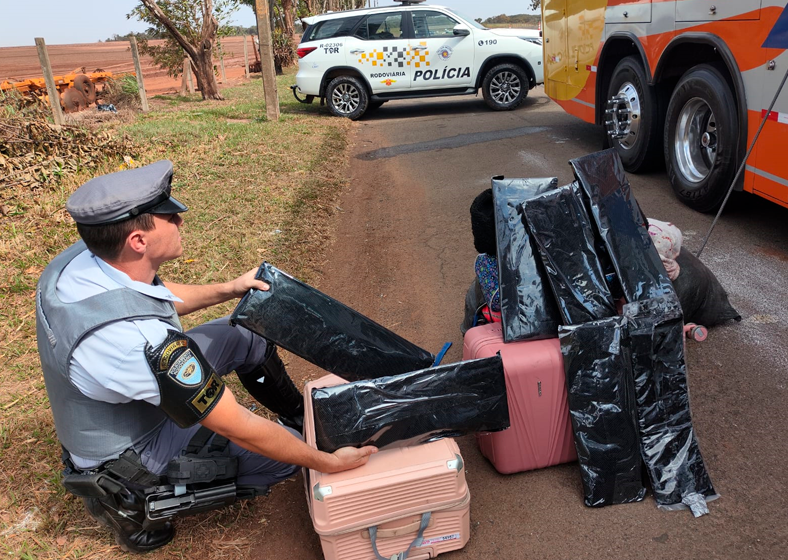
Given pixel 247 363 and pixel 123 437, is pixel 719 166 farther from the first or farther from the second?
pixel 123 437

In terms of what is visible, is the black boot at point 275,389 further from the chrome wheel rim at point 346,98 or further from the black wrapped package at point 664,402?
the chrome wheel rim at point 346,98

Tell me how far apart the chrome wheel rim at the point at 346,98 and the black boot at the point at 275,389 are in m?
9.63

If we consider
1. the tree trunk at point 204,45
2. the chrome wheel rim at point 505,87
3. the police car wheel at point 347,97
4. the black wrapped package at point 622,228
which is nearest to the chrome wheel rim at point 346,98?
the police car wheel at point 347,97

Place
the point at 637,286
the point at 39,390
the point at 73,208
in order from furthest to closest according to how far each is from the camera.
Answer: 1. the point at 39,390
2. the point at 637,286
3. the point at 73,208

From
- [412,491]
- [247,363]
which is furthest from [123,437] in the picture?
[412,491]

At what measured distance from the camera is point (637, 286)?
264 cm

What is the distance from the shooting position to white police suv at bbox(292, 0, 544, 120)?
1141cm

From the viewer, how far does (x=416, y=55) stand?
11453mm

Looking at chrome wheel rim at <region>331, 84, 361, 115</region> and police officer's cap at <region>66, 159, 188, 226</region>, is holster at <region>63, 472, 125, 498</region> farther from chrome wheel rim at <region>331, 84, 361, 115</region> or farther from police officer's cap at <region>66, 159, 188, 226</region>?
chrome wheel rim at <region>331, 84, 361, 115</region>

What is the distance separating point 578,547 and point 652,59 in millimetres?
4805

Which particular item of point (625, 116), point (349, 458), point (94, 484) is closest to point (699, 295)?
point (349, 458)

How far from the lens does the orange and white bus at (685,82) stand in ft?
13.6

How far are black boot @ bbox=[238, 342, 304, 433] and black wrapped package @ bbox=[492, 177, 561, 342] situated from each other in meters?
1.07

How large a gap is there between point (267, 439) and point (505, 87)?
10.6 meters
